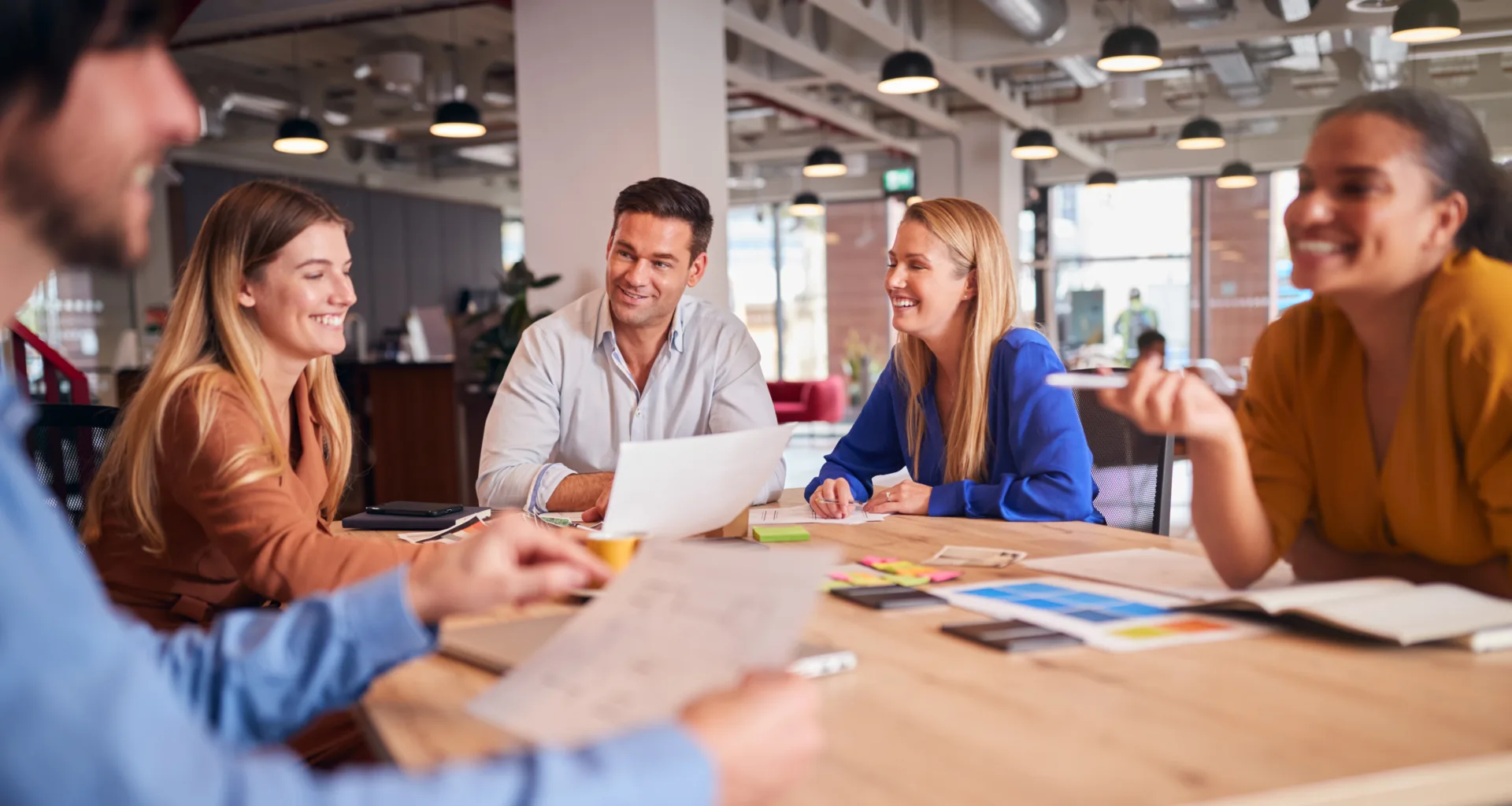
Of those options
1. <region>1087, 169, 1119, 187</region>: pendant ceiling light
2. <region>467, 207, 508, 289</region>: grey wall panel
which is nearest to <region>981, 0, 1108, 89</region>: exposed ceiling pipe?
<region>1087, 169, 1119, 187</region>: pendant ceiling light

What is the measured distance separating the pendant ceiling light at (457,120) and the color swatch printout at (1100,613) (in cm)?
660

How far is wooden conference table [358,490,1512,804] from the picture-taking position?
873 millimetres

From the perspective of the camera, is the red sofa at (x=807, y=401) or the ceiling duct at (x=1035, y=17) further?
the red sofa at (x=807, y=401)

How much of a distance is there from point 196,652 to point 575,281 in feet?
15.8

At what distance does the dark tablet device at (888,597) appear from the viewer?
1.45 m

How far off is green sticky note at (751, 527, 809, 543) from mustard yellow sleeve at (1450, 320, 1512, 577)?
0.99 meters

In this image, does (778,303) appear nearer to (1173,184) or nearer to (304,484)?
(1173,184)

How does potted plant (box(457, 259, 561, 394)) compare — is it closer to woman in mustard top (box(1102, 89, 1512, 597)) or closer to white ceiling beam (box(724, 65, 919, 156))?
white ceiling beam (box(724, 65, 919, 156))

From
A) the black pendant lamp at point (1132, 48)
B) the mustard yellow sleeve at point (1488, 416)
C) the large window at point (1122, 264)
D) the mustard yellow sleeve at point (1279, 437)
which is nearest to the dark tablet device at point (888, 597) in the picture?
the mustard yellow sleeve at point (1279, 437)

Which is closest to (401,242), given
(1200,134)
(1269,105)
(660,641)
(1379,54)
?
(1200,134)

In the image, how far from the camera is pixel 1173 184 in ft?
46.2

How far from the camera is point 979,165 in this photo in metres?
12.3

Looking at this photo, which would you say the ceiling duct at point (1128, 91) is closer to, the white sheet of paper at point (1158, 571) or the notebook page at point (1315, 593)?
the white sheet of paper at point (1158, 571)

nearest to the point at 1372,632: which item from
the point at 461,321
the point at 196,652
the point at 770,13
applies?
the point at 196,652
